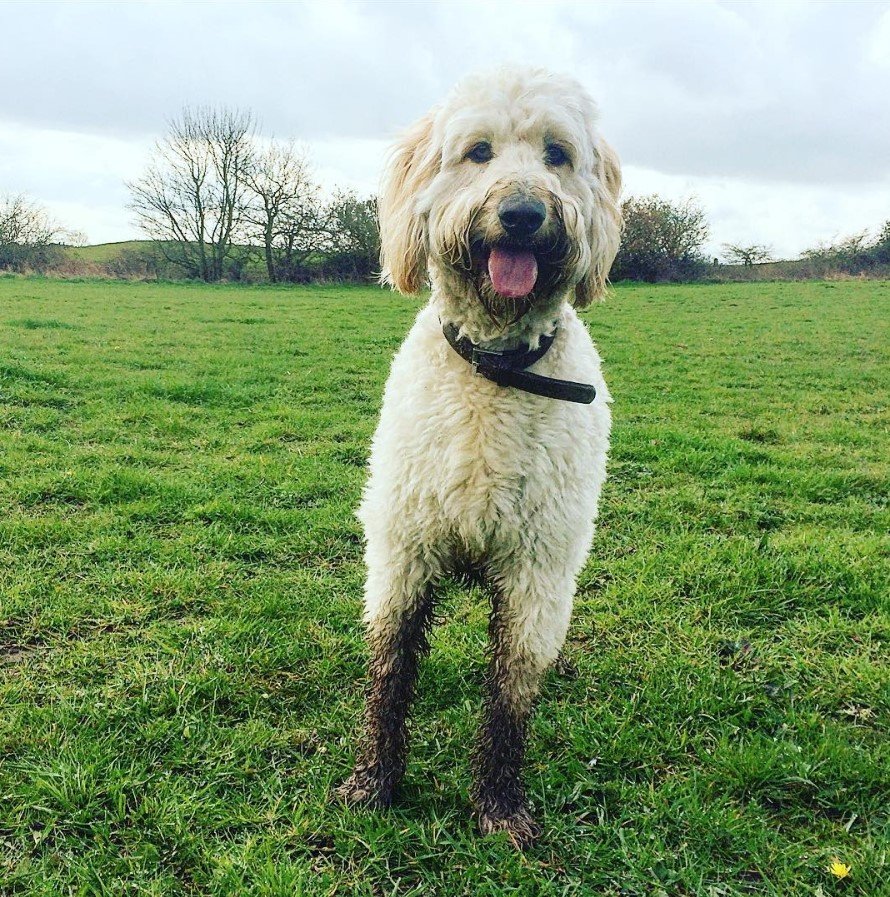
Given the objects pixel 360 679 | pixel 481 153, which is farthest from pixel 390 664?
pixel 481 153

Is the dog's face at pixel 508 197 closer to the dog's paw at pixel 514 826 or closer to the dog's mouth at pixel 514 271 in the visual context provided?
the dog's mouth at pixel 514 271

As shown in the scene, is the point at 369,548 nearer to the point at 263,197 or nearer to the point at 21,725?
the point at 21,725

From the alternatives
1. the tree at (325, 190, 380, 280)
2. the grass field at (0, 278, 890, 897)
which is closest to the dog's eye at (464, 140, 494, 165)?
the grass field at (0, 278, 890, 897)

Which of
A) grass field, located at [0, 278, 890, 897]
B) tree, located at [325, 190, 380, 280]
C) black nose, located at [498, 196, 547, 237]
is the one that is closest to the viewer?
black nose, located at [498, 196, 547, 237]

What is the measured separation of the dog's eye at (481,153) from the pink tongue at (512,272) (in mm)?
424

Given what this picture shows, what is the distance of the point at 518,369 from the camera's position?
2.79 meters

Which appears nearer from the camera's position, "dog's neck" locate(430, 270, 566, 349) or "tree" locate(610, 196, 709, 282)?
"dog's neck" locate(430, 270, 566, 349)

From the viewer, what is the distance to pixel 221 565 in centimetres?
466

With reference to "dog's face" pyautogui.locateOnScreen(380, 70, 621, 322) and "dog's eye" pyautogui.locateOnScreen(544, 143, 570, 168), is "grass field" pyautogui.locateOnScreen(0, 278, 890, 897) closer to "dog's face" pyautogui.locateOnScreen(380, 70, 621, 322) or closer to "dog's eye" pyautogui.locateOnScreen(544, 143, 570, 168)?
"dog's face" pyautogui.locateOnScreen(380, 70, 621, 322)

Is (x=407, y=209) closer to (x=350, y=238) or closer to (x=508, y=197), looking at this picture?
(x=508, y=197)

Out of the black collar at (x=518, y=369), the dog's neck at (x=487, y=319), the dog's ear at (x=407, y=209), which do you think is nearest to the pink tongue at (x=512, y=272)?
the dog's neck at (x=487, y=319)

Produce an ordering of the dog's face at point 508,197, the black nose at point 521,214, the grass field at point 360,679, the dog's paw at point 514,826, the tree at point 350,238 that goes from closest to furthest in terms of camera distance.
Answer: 1. the black nose at point 521,214
2. the dog's face at point 508,197
3. the grass field at point 360,679
4. the dog's paw at point 514,826
5. the tree at point 350,238

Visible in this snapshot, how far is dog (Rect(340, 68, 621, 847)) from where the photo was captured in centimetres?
265

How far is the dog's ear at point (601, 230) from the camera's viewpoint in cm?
287
